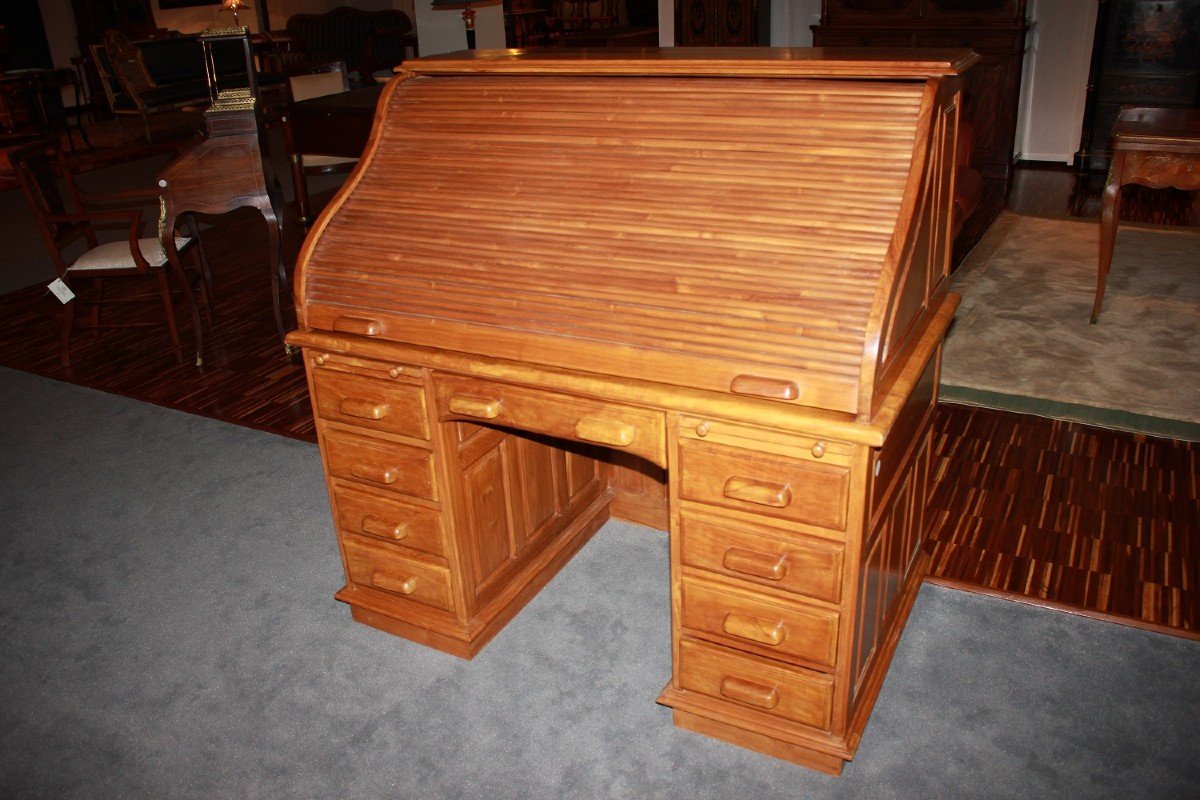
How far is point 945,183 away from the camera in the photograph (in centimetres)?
211

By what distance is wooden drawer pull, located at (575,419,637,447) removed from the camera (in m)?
1.97

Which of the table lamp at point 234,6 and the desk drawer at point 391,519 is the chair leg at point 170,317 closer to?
the desk drawer at point 391,519

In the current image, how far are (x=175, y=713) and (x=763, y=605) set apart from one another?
142 cm

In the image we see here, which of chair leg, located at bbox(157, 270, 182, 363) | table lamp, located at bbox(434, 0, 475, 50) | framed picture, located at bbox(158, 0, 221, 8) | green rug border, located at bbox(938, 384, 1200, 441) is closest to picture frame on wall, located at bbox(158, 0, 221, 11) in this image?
framed picture, located at bbox(158, 0, 221, 8)

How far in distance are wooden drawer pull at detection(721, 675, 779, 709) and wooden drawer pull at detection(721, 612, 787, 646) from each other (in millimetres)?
118

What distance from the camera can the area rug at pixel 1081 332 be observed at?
3600 millimetres

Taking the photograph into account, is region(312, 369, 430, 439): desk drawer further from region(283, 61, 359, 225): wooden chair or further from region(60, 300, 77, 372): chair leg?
region(283, 61, 359, 225): wooden chair

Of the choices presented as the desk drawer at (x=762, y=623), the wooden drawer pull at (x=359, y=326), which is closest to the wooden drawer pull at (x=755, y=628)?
the desk drawer at (x=762, y=623)

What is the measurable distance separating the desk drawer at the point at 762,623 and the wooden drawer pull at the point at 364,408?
2.59ft

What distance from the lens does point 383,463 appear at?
7.72ft

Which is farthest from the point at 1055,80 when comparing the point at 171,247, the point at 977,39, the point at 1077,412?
the point at 171,247

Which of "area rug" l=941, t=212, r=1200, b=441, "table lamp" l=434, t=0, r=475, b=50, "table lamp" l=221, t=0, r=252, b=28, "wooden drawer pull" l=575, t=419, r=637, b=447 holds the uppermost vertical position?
"table lamp" l=221, t=0, r=252, b=28

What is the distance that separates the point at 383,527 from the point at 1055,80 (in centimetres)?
663

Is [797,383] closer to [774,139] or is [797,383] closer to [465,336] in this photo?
[774,139]
